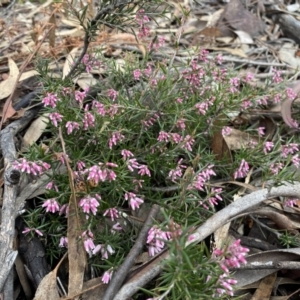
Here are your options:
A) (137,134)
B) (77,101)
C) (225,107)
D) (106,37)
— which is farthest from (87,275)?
(106,37)

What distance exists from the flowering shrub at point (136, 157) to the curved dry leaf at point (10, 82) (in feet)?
1.87

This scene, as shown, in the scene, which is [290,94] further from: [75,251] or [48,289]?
[48,289]

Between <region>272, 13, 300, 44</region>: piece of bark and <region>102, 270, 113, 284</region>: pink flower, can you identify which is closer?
<region>102, 270, 113, 284</region>: pink flower

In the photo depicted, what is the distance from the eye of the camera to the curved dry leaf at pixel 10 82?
10.2 ft

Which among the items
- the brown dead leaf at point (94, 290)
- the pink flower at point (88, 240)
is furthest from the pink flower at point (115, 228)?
the brown dead leaf at point (94, 290)

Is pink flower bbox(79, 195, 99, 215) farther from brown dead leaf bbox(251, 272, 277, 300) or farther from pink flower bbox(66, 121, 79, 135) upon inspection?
brown dead leaf bbox(251, 272, 277, 300)

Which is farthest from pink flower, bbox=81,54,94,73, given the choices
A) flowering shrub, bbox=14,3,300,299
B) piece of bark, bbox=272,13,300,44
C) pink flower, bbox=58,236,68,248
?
piece of bark, bbox=272,13,300,44

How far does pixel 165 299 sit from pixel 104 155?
76cm

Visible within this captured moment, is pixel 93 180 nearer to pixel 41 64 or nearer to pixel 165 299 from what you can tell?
pixel 165 299

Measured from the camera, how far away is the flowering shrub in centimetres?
217

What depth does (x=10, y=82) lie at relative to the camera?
125 inches

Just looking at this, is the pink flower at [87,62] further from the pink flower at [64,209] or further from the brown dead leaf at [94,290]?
the brown dead leaf at [94,290]

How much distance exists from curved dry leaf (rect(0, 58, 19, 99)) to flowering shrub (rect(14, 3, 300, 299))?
57 centimetres

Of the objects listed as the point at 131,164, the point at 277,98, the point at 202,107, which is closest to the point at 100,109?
the point at 131,164
